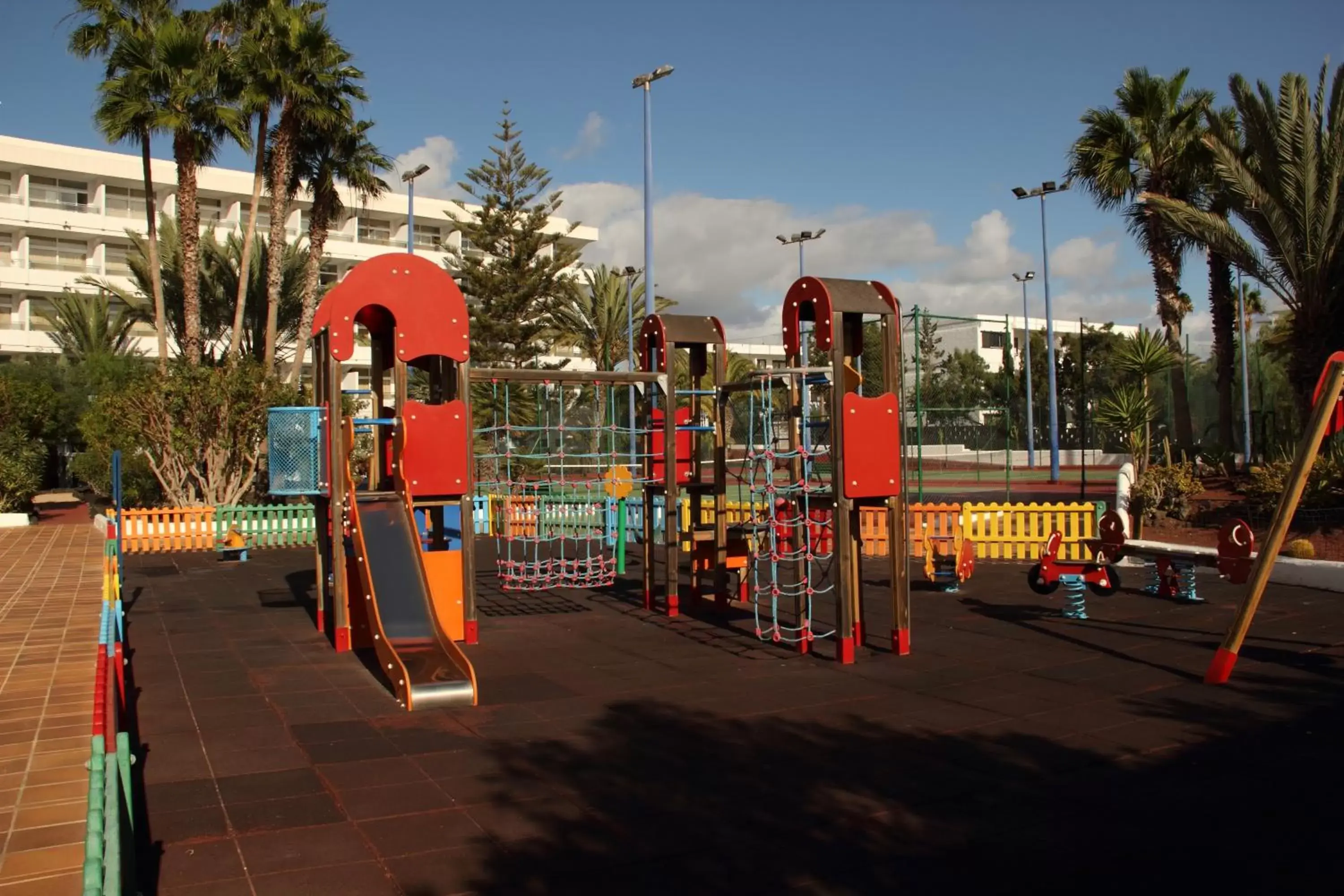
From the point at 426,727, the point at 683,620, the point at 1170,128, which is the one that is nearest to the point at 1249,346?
the point at 1170,128

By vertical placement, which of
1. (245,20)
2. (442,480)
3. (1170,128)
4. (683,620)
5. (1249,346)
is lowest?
(683,620)

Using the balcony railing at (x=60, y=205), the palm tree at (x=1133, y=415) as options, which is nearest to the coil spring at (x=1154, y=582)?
the palm tree at (x=1133, y=415)

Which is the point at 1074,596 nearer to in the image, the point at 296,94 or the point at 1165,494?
the point at 1165,494

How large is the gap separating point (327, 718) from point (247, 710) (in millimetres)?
674

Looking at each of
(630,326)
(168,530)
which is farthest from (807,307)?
(630,326)

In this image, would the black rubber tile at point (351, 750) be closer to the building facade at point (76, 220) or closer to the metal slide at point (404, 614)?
the metal slide at point (404, 614)

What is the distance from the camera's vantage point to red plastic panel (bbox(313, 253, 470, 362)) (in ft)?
33.9

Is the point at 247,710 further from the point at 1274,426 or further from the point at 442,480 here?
the point at 1274,426

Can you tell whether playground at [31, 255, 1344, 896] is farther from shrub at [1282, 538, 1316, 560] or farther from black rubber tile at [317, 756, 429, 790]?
shrub at [1282, 538, 1316, 560]

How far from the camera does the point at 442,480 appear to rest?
34.8ft

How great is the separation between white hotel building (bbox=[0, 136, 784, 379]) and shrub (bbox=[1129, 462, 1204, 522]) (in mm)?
34046

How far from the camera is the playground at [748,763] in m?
4.78

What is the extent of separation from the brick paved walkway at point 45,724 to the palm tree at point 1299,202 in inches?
655

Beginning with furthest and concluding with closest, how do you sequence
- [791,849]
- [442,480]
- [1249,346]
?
[1249,346] → [442,480] → [791,849]
